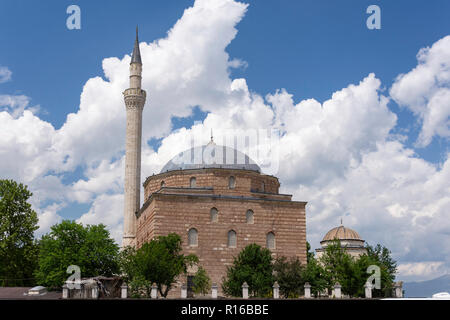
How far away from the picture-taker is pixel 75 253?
36.2 m

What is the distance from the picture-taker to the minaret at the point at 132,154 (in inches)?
1698

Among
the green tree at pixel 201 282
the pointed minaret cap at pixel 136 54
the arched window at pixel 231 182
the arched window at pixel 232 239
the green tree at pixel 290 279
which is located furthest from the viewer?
the pointed minaret cap at pixel 136 54

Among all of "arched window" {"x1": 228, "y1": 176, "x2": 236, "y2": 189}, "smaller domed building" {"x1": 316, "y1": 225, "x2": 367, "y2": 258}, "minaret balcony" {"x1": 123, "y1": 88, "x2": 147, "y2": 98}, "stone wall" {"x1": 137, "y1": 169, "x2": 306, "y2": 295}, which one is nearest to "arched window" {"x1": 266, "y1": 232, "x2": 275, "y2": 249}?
"stone wall" {"x1": 137, "y1": 169, "x2": 306, "y2": 295}

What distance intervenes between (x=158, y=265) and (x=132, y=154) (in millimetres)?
14034

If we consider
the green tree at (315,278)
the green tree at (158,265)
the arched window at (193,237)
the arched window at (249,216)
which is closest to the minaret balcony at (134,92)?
the arched window at (193,237)

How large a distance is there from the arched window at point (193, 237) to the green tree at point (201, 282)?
7.29 ft

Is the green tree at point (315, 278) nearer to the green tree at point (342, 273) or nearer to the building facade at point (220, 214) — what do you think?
the green tree at point (342, 273)

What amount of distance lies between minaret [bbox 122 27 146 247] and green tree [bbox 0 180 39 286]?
7183 millimetres

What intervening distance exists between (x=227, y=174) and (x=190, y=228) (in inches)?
220

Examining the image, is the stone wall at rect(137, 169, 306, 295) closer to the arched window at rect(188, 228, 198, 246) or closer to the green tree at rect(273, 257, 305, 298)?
the arched window at rect(188, 228, 198, 246)

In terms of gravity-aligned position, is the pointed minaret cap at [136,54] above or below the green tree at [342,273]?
above

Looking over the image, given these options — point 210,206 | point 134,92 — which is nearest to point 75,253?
point 210,206
